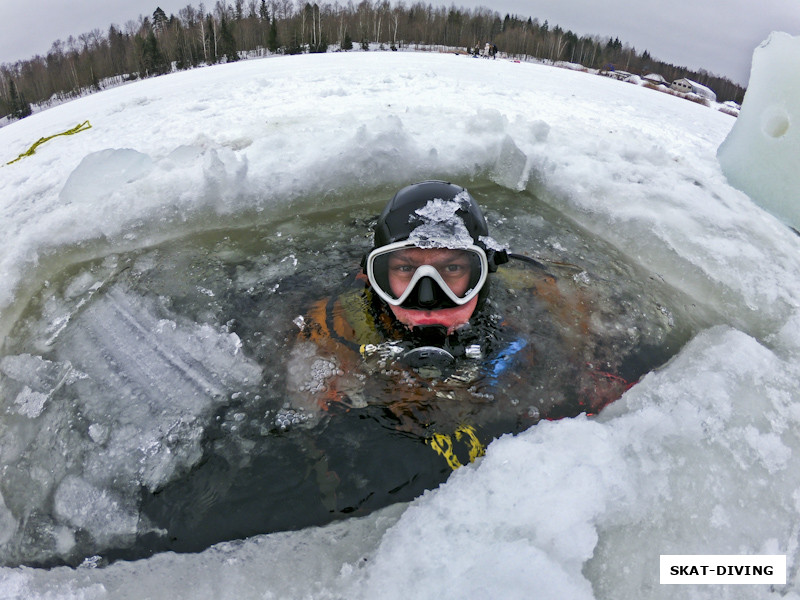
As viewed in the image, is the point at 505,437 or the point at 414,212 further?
the point at 414,212

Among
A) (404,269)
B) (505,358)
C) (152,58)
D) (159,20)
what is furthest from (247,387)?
(159,20)

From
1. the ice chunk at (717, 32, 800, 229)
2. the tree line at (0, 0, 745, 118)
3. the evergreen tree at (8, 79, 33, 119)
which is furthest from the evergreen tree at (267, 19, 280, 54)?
the ice chunk at (717, 32, 800, 229)

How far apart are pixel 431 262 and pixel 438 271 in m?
0.07

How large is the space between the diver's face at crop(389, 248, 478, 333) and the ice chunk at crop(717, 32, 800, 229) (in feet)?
10.2

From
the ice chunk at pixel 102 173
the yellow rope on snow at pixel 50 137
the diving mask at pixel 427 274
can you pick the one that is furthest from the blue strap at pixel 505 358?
the yellow rope on snow at pixel 50 137

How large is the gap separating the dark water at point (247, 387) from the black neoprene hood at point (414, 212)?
1.93 feet

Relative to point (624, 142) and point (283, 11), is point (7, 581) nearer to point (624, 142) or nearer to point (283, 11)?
point (624, 142)

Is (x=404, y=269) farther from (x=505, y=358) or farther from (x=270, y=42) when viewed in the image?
(x=270, y=42)

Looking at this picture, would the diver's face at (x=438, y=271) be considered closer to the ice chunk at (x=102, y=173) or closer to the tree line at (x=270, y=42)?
the ice chunk at (x=102, y=173)

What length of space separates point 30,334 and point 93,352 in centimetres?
53

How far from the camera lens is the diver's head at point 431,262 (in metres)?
2.67

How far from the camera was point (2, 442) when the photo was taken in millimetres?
2195

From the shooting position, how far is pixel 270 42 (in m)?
37.8

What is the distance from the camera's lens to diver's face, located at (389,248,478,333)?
2.71 meters
